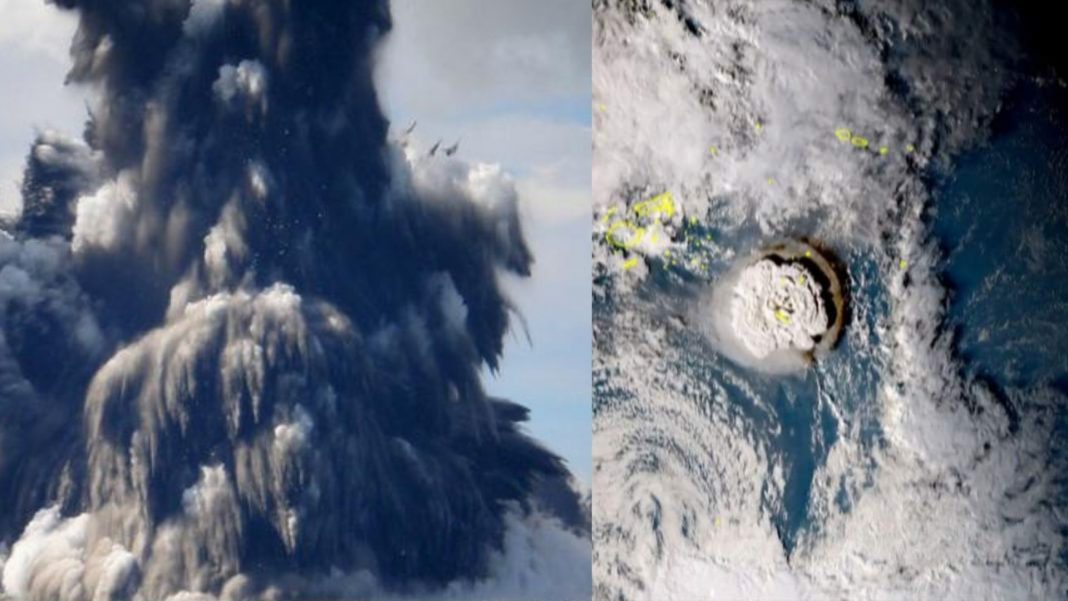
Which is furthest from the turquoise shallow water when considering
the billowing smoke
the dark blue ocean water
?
the billowing smoke

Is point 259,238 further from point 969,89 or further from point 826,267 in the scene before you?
point 969,89

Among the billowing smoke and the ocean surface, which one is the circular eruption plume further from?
the billowing smoke

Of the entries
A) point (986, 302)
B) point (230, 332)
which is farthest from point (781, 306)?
point (230, 332)

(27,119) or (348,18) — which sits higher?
(348,18)

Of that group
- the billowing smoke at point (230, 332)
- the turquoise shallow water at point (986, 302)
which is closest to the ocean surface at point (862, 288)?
the turquoise shallow water at point (986, 302)

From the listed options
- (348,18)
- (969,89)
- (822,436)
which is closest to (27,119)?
(348,18)

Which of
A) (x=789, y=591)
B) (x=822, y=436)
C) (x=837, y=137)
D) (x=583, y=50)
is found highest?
(x=583, y=50)
